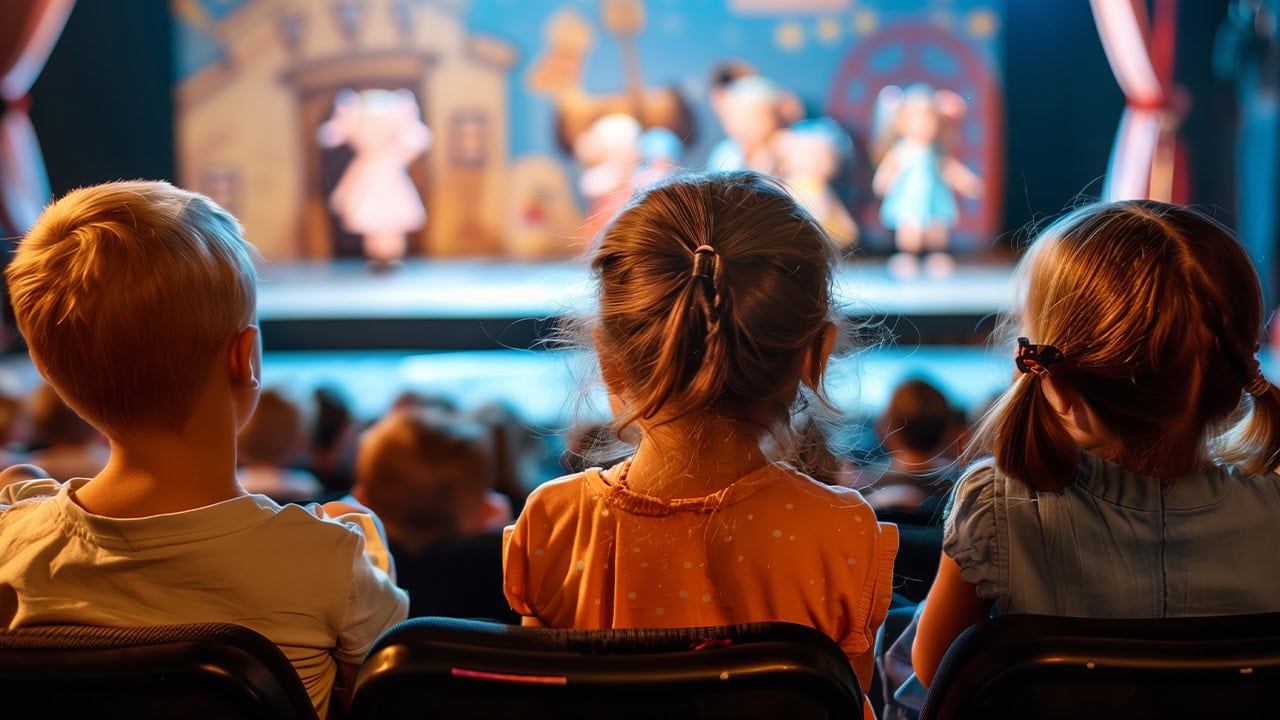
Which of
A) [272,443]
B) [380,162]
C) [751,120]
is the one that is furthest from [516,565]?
[380,162]

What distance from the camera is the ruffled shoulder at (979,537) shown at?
1.08 m

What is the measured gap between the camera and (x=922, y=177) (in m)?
5.01

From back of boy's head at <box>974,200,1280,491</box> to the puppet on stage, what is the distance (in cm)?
403

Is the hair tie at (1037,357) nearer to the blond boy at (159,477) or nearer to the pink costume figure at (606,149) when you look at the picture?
the blond boy at (159,477)

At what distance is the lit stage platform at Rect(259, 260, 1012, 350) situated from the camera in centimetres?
483

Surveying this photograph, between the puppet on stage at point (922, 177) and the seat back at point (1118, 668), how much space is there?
4.38 metres

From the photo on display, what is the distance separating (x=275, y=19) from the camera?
16.9ft

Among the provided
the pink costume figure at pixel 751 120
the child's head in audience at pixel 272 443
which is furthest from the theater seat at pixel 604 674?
the pink costume figure at pixel 751 120

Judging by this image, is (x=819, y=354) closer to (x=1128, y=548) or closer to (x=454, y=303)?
(x=1128, y=548)

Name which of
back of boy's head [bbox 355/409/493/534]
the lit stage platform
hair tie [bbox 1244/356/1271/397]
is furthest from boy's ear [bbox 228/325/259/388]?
the lit stage platform

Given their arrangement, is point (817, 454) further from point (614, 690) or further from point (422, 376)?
point (422, 376)

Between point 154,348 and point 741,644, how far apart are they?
0.63 m

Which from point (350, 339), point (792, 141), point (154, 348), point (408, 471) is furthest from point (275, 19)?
point (154, 348)

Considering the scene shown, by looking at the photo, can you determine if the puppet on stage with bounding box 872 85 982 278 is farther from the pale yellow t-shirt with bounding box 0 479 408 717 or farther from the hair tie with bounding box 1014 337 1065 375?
the pale yellow t-shirt with bounding box 0 479 408 717
